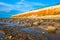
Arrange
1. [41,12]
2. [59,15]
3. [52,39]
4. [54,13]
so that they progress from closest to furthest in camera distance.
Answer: [52,39] < [59,15] < [54,13] < [41,12]

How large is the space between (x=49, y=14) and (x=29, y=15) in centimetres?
1180

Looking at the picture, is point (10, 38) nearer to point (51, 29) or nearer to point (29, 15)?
point (51, 29)

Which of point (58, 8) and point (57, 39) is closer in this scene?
point (57, 39)

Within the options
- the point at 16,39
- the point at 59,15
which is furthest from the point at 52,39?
the point at 59,15

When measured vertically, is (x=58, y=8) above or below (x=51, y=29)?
above

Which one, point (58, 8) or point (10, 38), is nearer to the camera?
point (10, 38)

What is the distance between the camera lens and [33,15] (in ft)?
173

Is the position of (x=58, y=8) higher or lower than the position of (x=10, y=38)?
higher

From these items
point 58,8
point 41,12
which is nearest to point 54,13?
point 58,8

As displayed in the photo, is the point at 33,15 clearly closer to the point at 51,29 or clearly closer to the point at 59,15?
the point at 59,15

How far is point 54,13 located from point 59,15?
291 cm

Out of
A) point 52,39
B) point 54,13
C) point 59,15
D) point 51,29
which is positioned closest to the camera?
point 52,39

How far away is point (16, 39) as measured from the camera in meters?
11.6

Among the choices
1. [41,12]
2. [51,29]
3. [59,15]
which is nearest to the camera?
[51,29]
